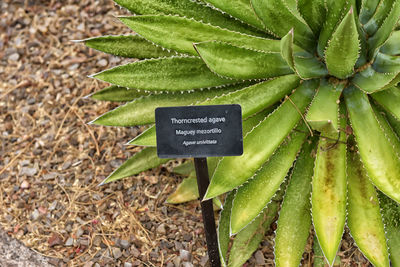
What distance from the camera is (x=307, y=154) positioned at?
5.43ft

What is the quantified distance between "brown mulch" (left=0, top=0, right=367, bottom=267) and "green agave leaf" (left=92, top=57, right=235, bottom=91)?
19 centimetres

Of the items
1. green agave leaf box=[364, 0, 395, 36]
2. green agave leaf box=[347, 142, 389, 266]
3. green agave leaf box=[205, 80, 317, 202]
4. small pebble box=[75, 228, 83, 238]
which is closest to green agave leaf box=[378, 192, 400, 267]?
green agave leaf box=[347, 142, 389, 266]

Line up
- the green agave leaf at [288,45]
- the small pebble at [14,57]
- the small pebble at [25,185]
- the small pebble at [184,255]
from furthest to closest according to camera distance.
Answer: the small pebble at [14,57] < the small pebble at [25,185] < the small pebble at [184,255] < the green agave leaf at [288,45]

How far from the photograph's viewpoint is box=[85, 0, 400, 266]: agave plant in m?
1.47

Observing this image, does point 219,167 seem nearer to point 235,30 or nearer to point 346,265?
point 235,30

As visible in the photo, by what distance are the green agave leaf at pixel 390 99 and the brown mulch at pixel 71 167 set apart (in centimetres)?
58

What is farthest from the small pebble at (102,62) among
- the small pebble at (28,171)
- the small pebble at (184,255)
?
the small pebble at (184,255)

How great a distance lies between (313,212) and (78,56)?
1.60 m

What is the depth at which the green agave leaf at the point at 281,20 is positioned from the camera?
1.50m

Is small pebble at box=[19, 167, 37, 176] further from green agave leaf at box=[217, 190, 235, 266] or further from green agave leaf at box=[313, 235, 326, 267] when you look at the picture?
green agave leaf at box=[313, 235, 326, 267]

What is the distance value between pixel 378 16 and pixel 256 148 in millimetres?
564

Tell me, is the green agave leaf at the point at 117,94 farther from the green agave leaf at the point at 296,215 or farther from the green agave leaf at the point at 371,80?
the green agave leaf at the point at 371,80

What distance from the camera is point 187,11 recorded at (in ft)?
5.64

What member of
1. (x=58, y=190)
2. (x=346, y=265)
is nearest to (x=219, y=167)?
(x=346, y=265)
